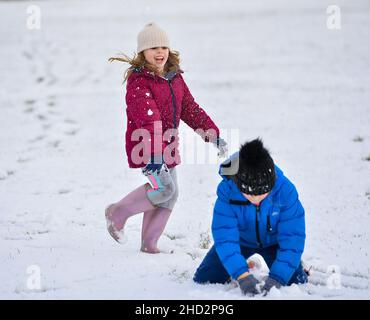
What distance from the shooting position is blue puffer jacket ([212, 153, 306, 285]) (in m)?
3.57

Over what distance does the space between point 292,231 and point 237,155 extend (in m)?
0.61

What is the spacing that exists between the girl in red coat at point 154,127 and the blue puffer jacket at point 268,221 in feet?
2.77

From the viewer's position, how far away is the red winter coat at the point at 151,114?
427cm

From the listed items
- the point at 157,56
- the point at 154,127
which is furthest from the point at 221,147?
the point at 157,56

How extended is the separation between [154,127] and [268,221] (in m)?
1.17

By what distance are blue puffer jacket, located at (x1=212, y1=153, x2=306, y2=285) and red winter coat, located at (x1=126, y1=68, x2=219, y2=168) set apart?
0.87 m

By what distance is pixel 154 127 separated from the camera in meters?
4.26

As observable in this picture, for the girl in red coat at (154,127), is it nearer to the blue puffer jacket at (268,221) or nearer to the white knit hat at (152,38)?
the white knit hat at (152,38)

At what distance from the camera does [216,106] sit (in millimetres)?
11031

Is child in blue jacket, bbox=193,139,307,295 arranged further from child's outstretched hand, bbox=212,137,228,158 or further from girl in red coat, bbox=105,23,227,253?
child's outstretched hand, bbox=212,137,228,158
